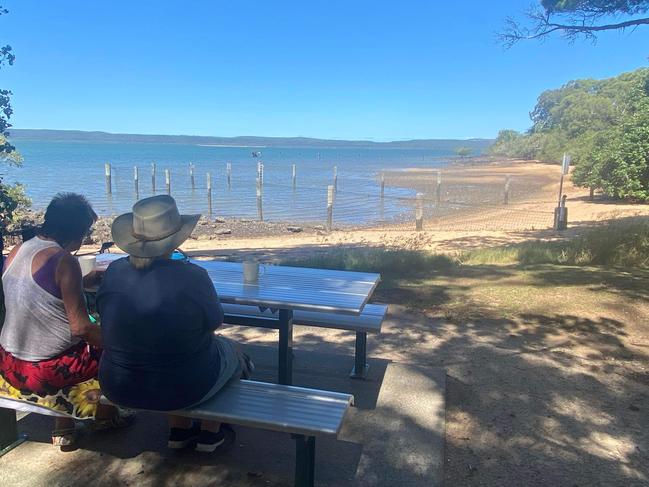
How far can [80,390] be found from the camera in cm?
254

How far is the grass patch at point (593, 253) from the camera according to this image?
671 cm

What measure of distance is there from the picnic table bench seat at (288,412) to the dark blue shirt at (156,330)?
0.36 ft

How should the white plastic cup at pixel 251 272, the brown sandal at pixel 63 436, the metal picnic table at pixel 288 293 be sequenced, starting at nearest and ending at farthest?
the brown sandal at pixel 63 436, the metal picnic table at pixel 288 293, the white plastic cup at pixel 251 272

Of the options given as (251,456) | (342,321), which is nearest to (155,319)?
(251,456)

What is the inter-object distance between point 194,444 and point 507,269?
4601 mm

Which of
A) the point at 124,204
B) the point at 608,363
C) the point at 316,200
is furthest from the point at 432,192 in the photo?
the point at 608,363

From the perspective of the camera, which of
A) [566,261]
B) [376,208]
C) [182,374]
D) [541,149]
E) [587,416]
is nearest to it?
[182,374]

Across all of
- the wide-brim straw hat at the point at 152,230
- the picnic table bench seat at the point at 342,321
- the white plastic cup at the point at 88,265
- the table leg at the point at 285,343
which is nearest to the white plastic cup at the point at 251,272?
the picnic table bench seat at the point at 342,321

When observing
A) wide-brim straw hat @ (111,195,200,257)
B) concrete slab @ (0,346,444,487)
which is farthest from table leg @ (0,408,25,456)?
wide-brim straw hat @ (111,195,200,257)

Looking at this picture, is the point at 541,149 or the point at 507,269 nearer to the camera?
the point at 507,269

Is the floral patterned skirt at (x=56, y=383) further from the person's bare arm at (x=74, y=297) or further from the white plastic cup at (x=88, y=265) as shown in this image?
the white plastic cup at (x=88, y=265)

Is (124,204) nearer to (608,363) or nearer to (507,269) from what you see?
(507,269)

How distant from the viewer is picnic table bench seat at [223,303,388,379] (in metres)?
3.34

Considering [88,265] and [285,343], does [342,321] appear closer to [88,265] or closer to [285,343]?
[285,343]
